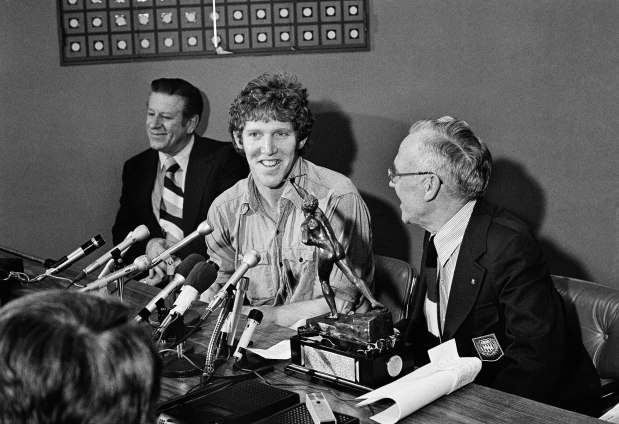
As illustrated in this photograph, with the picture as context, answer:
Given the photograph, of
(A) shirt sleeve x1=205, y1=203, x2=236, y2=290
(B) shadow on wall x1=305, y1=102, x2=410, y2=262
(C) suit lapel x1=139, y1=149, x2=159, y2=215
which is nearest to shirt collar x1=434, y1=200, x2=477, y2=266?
(A) shirt sleeve x1=205, y1=203, x2=236, y2=290

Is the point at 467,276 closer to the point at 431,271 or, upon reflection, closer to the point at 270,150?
the point at 431,271

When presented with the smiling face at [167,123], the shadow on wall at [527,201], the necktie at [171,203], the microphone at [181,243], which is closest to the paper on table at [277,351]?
the microphone at [181,243]

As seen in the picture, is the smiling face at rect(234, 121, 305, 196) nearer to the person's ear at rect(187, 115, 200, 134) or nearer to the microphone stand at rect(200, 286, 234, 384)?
the microphone stand at rect(200, 286, 234, 384)

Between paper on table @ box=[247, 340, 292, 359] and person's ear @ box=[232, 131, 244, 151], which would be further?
person's ear @ box=[232, 131, 244, 151]

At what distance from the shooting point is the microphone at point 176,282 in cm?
195

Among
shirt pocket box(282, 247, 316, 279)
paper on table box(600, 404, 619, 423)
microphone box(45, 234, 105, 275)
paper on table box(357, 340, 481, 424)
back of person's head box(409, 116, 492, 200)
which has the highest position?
back of person's head box(409, 116, 492, 200)

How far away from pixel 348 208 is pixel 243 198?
415 millimetres

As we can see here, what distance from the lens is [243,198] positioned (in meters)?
2.97

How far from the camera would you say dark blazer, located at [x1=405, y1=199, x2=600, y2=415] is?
217 centimetres

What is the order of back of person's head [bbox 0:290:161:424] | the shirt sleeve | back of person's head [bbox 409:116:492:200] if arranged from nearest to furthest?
1. back of person's head [bbox 0:290:161:424]
2. back of person's head [bbox 409:116:492:200]
3. the shirt sleeve

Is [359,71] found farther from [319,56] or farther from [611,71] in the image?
[611,71]

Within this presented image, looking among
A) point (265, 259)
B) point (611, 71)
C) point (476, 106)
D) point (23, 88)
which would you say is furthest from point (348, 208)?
point (23, 88)

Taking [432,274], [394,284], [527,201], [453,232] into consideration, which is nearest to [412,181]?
[453,232]

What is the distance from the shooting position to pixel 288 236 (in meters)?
2.87
